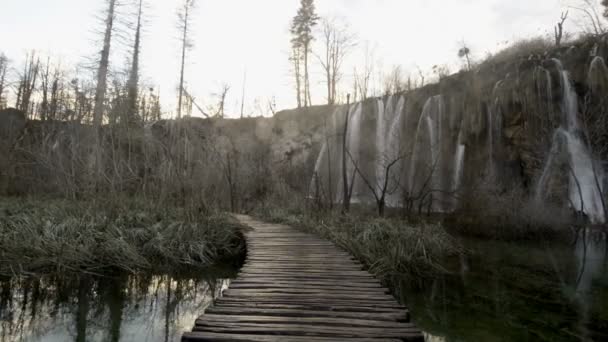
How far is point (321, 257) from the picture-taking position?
5.36 m

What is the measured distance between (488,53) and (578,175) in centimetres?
1045

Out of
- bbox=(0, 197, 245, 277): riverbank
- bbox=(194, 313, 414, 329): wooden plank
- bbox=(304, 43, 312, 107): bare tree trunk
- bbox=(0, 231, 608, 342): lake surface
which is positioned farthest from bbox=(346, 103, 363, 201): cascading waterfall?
bbox=(194, 313, 414, 329): wooden plank

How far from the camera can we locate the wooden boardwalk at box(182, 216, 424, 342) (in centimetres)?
253

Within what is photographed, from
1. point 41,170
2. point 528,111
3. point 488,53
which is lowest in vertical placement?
point 41,170

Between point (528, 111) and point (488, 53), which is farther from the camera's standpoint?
point (488, 53)

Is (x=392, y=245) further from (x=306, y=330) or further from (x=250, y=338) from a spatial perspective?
(x=250, y=338)

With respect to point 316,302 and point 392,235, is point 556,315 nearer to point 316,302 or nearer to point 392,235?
point 392,235

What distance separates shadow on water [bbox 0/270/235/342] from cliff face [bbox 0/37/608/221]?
130 inches

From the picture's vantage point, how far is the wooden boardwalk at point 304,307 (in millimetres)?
2529

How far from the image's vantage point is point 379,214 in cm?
932

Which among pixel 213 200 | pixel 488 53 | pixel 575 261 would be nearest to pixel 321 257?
pixel 213 200

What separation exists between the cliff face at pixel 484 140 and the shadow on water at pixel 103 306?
10.9 ft

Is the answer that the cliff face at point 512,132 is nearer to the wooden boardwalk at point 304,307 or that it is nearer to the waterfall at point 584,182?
the waterfall at point 584,182

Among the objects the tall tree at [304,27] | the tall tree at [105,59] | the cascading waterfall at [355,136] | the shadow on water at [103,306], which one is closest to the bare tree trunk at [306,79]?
the tall tree at [304,27]
